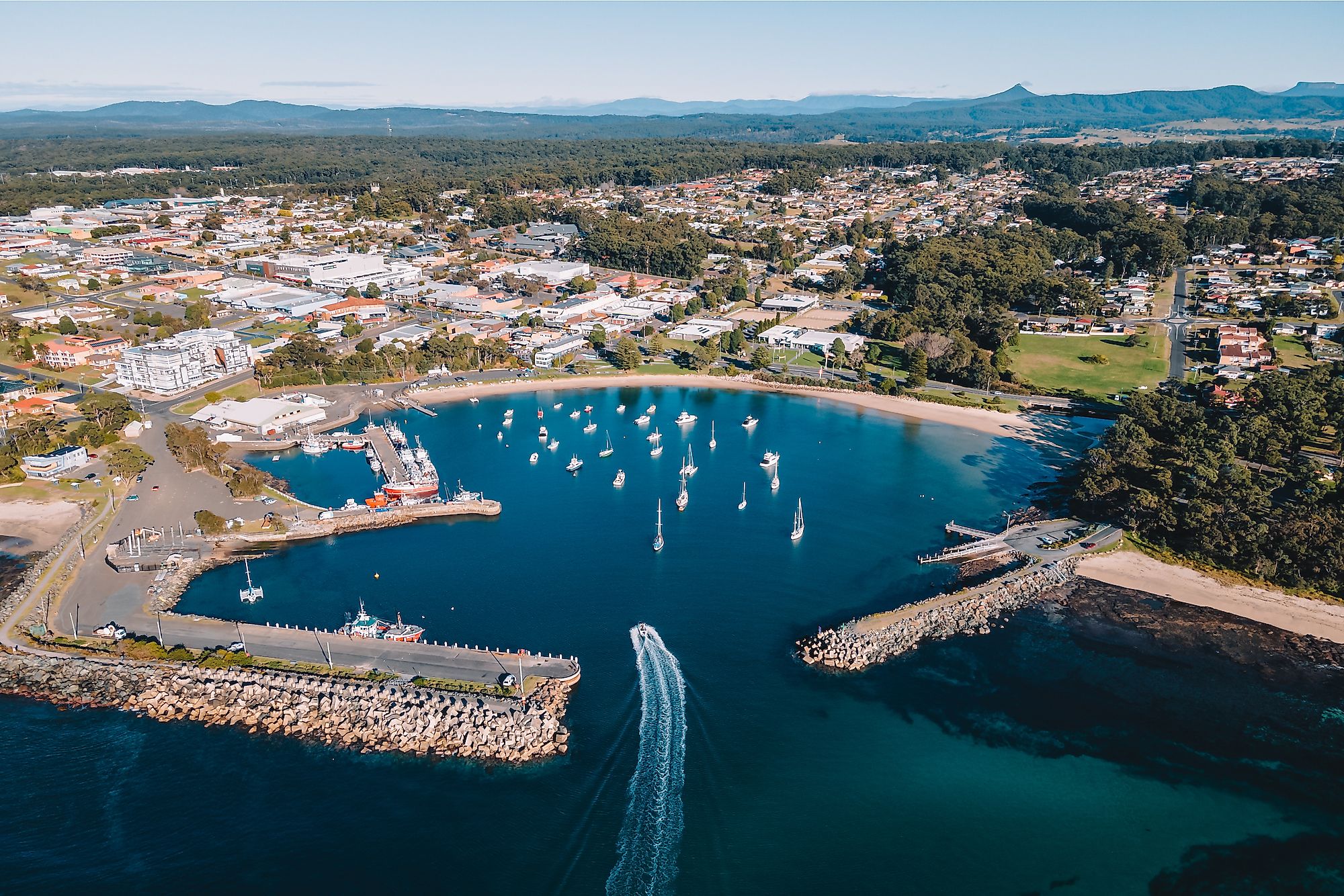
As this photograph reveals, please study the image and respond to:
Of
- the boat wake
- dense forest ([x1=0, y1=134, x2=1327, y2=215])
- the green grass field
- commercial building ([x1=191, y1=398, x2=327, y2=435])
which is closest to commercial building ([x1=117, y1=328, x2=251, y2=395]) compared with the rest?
commercial building ([x1=191, y1=398, x2=327, y2=435])

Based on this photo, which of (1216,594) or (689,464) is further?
(689,464)

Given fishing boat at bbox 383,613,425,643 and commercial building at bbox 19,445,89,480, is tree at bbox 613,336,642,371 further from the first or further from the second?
fishing boat at bbox 383,613,425,643

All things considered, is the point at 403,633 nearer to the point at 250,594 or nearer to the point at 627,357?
the point at 250,594

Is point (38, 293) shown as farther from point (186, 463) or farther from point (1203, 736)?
point (1203, 736)

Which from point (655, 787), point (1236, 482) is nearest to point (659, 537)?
point (655, 787)

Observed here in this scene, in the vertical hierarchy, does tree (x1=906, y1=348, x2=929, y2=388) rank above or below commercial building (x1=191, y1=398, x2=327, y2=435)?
above

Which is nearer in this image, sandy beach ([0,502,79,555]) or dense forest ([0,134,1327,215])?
sandy beach ([0,502,79,555])

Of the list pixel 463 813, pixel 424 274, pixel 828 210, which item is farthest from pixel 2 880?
pixel 828 210
